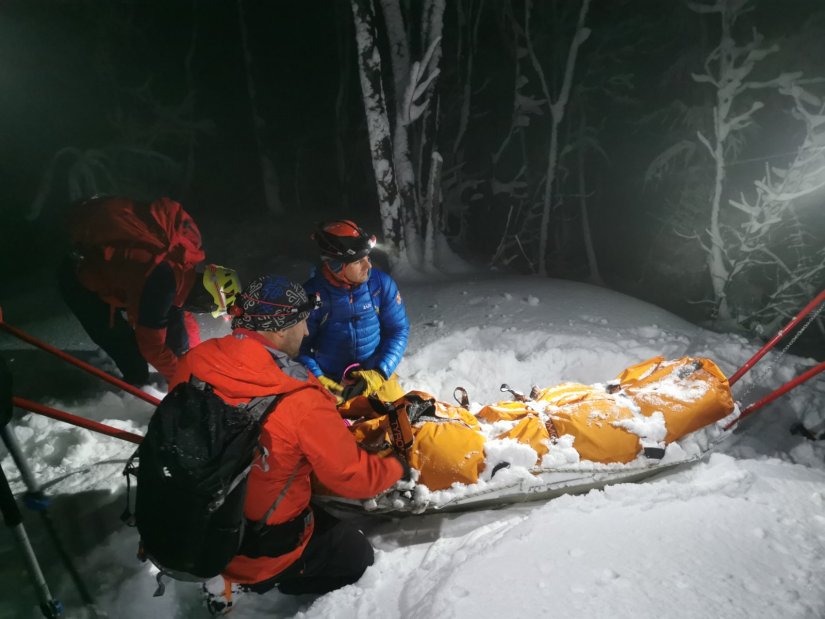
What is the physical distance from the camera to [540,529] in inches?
98.1

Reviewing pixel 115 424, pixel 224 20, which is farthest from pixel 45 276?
pixel 224 20

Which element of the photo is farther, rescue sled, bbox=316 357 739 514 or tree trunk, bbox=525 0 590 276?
tree trunk, bbox=525 0 590 276

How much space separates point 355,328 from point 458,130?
27.8 ft

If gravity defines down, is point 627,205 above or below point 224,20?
below

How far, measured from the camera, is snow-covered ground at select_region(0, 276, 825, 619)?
1.97m

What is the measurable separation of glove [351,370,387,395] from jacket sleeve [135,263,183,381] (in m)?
1.41

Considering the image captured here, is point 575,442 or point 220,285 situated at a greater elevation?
point 220,285

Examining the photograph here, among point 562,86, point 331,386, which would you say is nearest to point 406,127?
point 562,86

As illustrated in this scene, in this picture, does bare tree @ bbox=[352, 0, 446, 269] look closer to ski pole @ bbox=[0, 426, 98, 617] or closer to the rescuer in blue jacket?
the rescuer in blue jacket

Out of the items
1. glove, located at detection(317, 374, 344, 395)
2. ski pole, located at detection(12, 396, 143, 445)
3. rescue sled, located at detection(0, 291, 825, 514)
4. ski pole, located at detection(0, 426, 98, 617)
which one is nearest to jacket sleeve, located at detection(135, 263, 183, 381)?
rescue sled, located at detection(0, 291, 825, 514)

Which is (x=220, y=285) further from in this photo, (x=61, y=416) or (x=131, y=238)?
(x=61, y=416)

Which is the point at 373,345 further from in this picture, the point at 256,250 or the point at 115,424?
the point at 256,250

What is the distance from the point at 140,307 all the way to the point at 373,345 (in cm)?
182

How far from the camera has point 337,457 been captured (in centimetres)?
216
